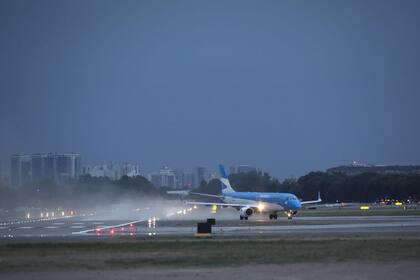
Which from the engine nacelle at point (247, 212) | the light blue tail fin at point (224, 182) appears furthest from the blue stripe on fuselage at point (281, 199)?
the light blue tail fin at point (224, 182)

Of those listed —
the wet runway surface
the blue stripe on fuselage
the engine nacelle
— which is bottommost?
the wet runway surface

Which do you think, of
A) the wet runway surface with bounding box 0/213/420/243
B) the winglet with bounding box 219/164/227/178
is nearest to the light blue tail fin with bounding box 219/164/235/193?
the winglet with bounding box 219/164/227/178

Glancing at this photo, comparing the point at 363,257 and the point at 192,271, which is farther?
the point at 363,257

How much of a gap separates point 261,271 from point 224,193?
82529 millimetres

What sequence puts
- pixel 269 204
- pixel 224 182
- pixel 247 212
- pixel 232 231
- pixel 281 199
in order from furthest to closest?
1. pixel 224 182
2. pixel 269 204
3. pixel 281 199
4. pixel 247 212
5. pixel 232 231

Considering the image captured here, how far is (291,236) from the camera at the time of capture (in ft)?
163

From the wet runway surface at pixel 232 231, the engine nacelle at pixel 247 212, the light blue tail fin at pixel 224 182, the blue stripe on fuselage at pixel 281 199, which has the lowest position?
the wet runway surface at pixel 232 231

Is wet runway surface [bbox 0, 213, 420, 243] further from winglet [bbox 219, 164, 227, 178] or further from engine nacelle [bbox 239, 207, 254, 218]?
winglet [bbox 219, 164, 227, 178]

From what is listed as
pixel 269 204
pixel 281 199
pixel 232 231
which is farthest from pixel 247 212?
pixel 232 231

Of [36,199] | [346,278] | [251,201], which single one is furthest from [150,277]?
[36,199]

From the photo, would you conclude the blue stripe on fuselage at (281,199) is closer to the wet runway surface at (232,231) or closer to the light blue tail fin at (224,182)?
the light blue tail fin at (224,182)

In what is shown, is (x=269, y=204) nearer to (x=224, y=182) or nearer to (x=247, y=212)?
(x=247, y=212)

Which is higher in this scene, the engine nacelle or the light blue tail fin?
the light blue tail fin

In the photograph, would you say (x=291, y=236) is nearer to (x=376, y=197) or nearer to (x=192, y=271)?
(x=192, y=271)
